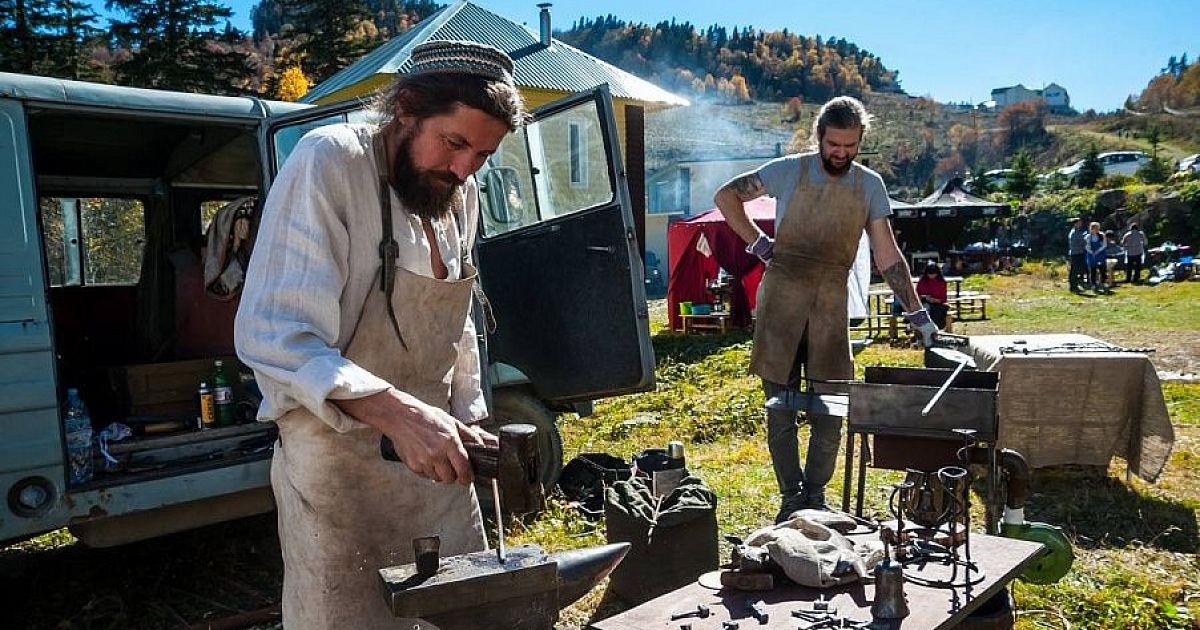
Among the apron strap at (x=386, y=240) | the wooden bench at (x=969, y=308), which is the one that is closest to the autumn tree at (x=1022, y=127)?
the wooden bench at (x=969, y=308)

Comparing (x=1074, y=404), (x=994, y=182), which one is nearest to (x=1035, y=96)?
(x=994, y=182)

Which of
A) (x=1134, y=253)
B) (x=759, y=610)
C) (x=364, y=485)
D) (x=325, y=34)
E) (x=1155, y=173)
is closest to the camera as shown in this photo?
(x=364, y=485)

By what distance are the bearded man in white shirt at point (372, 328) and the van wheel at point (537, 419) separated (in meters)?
3.19

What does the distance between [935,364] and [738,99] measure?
121655mm

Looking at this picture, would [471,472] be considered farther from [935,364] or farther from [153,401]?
[935,364]

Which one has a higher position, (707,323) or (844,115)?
(844,115)

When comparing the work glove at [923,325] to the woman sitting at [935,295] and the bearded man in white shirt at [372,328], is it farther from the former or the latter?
the woman sitting at [935,295]

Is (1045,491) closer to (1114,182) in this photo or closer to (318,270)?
(318,270)

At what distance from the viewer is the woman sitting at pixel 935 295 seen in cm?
1204

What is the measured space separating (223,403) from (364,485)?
3403 millimetres

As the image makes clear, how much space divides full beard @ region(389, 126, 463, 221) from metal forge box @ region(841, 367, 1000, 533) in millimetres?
2417

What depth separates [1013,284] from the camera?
22156 mm

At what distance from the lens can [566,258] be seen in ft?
17.3

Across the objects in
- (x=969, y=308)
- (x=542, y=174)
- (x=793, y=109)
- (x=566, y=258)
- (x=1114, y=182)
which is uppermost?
(x=793, y=109)
